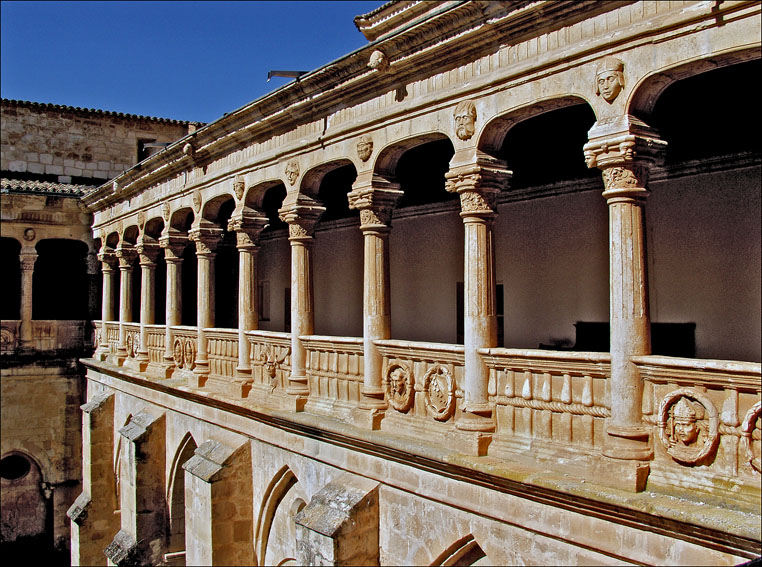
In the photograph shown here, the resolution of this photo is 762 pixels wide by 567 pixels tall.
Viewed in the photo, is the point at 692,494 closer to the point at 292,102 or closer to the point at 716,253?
the point at 716,253

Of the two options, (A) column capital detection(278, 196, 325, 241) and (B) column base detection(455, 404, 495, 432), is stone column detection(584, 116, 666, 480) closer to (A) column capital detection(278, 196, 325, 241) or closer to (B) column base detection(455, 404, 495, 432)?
(B) column base detection(455, 404, 495, 432)

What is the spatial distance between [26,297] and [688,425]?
1804 cm

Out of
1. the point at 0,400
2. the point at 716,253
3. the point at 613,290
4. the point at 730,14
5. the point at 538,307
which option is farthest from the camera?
the point at 0,400

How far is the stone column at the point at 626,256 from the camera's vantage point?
18.3ft

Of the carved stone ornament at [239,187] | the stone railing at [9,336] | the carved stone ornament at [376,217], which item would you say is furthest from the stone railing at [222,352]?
the stone railing at [9,336]

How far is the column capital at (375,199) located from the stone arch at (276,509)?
358cm

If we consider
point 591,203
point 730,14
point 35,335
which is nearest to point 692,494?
point 730,14

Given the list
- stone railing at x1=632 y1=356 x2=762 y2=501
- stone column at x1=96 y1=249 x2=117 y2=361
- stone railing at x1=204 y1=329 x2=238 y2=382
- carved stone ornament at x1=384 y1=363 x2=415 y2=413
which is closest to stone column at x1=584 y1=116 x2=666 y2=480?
stone railing at x1=632 y1=356 x2=762 y2=501

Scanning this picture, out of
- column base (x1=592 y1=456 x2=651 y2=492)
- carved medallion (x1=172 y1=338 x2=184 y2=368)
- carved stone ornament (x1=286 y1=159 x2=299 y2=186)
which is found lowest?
column base (x1=592 y1=456 x2=651 y2=492)

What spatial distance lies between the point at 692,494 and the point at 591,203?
5.78 m

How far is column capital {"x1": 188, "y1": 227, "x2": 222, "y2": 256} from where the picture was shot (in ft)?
41.1

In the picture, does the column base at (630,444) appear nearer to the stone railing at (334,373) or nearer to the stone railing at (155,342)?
the stone railing at (334,373)

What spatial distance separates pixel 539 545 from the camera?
5.90 m

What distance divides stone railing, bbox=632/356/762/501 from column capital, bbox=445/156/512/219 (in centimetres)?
216
